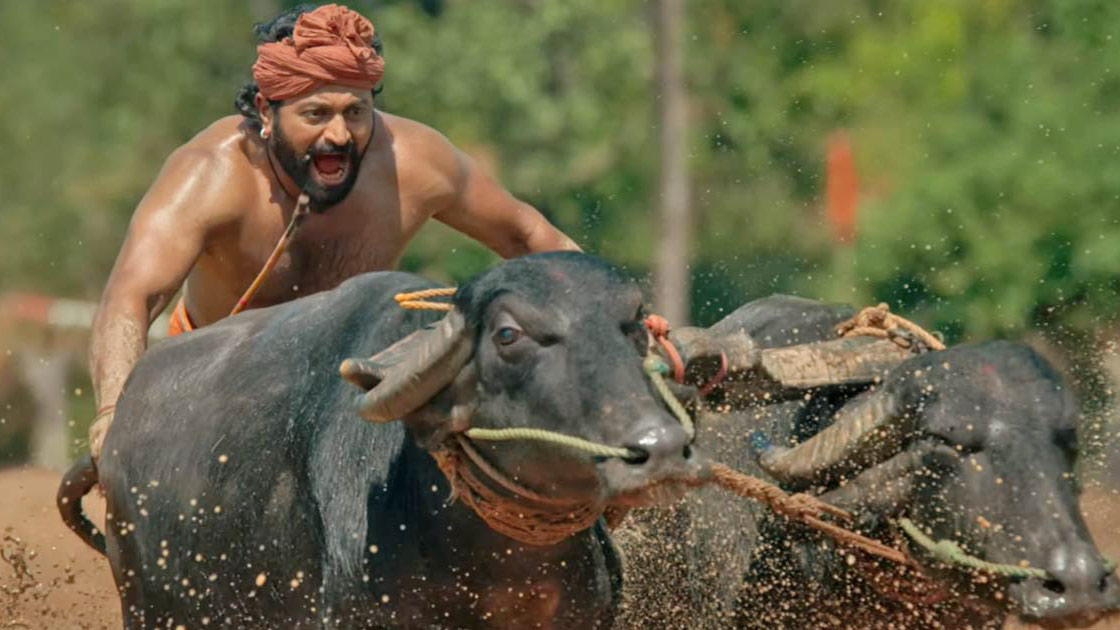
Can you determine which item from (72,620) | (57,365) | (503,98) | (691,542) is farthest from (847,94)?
(691,542)

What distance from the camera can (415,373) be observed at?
4320mm

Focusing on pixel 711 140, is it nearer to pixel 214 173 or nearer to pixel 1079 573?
pixel 214 173

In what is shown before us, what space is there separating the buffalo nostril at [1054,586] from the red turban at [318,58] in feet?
7.16

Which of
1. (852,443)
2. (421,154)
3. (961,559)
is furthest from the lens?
(421,154)

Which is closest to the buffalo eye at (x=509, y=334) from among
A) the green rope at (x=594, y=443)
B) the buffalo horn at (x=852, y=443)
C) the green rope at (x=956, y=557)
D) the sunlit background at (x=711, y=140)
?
the green rope at (x=594, y=443)

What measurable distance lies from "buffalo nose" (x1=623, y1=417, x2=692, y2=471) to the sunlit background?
27.9 ft

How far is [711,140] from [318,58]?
12619 mm

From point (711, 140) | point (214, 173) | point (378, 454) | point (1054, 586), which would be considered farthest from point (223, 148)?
point (711, 140)

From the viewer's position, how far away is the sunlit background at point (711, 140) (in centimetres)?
1351

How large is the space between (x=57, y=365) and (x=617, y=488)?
1317 centimetres

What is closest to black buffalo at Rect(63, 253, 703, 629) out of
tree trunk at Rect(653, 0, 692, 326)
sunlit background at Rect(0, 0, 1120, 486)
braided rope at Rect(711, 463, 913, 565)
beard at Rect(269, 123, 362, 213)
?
braided rope at Rect(711, 463, 913, 565)

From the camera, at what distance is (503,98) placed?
18.9m

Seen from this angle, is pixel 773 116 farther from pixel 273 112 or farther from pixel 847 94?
pixel 273 112

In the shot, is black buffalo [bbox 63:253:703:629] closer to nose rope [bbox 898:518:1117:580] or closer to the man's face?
the man's face
